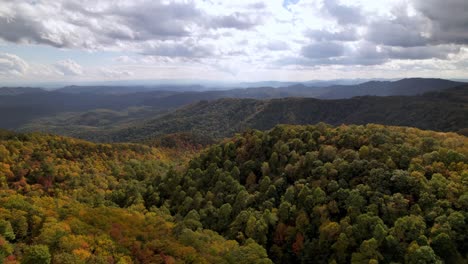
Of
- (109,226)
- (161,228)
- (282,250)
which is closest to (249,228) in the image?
(282,250)

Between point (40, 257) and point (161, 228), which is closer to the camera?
point (40, 257)

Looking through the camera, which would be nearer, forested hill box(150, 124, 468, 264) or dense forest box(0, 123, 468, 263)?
dense forest box(0, 123, 468, 263)

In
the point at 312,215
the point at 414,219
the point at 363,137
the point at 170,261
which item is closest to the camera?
the point at 170,261

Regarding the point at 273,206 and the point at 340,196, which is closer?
the point at 340,196

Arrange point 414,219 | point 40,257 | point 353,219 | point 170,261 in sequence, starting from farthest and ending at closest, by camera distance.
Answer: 1. point 353,219
2. point 414,219
3. point 170,261
4. point 40,257

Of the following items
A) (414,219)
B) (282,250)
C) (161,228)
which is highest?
(414,219)

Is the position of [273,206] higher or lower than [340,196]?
lower

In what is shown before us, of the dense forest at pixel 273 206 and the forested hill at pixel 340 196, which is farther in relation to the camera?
the forested hill at pixel 340 196

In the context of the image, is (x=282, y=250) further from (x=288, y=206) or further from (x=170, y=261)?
(x=170, y=261)
